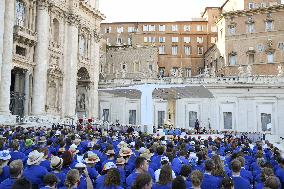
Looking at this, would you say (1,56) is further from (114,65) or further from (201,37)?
(201,37)

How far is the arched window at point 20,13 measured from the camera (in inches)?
1513

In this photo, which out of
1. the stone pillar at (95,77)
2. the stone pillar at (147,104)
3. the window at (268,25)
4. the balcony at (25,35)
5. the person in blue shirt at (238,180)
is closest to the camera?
the person in blue shirt at (238,180)

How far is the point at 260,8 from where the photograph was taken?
5688 centimetres

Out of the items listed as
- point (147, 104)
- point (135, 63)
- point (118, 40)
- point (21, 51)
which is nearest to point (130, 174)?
point (147, 104)

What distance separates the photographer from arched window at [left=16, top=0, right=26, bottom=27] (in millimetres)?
38438

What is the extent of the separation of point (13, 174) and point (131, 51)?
2313 inches

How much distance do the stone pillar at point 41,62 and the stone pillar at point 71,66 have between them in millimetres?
5238

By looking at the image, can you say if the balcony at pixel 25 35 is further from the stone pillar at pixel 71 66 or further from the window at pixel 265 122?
the window at pixel 265 122

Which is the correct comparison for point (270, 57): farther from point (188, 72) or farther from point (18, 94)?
point (18, 94)

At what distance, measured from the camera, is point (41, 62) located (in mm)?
40531

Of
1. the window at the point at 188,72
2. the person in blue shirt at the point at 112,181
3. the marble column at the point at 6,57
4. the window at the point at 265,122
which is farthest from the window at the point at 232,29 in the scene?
the person in blue shirt at the point at 112,181

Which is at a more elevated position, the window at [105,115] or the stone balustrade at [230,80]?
the stone balustrade at [230,80]

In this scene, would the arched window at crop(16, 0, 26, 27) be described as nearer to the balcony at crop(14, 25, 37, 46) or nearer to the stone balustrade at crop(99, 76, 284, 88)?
the balcony at crop(14, 25, 37, 46)

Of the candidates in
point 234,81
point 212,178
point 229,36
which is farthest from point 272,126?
point 212,178
